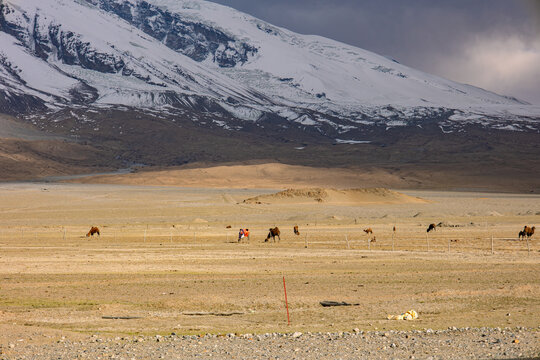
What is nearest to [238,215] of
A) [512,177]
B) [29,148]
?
[512,177]

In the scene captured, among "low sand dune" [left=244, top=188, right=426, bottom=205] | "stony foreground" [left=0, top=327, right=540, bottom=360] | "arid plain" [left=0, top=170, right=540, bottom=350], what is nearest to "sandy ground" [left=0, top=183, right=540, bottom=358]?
"arid plain" [left=0, top=170, right=540, bottom=350]

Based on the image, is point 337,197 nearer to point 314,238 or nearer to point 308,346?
point 314,238

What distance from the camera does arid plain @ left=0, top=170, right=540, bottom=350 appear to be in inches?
693

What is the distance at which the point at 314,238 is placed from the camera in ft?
157

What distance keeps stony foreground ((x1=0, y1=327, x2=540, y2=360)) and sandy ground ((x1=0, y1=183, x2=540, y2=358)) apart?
96cm

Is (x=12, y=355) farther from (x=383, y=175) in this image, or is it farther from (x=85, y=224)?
(x=383, y=175)

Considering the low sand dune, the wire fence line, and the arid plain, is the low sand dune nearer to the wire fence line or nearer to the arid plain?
the arid plain

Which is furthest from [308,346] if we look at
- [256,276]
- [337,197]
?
[337,197]

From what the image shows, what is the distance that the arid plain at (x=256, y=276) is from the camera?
1759cm

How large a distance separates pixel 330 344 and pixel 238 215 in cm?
5857

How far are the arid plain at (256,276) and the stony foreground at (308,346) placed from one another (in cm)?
109

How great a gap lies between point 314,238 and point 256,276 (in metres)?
20.9

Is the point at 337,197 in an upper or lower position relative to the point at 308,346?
upper

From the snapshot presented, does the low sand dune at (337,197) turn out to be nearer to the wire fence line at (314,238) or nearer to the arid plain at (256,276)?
the arid plain at (256,276)
